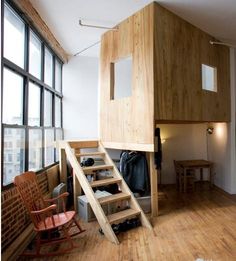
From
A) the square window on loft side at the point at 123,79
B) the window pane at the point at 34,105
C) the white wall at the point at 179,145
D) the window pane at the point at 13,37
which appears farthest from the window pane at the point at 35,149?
the white wall at the point at 179,145

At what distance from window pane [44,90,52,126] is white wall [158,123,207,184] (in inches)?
121

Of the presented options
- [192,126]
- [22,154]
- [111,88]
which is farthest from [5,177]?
[192,126]

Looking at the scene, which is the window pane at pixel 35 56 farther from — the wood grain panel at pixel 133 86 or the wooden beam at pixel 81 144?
the wooden beam at pixel 81 144

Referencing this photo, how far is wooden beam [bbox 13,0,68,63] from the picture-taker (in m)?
3.06

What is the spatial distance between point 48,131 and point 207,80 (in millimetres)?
3690

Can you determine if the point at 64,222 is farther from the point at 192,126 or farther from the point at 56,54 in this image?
the point at 192,126

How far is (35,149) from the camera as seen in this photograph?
383 centimetres

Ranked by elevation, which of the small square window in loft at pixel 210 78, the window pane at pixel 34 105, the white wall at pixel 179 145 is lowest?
the white wall at pixel 179 145

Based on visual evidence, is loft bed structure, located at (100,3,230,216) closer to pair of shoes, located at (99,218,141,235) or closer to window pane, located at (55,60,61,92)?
pair of shoes, located at (99,218,141,235)

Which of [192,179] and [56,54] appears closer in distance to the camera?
[56,54]

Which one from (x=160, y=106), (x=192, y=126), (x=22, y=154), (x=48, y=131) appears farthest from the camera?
(x=192, y=126)

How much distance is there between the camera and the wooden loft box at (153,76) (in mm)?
3547

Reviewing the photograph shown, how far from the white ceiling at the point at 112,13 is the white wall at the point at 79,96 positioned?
1208 millimetres

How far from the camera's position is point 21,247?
271 centimetres
